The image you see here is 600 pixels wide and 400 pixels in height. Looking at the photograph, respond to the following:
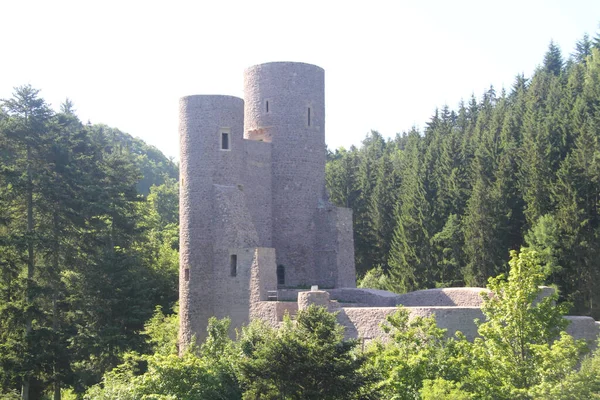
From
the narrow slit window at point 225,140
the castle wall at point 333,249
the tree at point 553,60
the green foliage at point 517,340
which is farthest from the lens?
the tree at point 553,60

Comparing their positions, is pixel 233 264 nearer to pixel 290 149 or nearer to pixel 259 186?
pixel 259 186

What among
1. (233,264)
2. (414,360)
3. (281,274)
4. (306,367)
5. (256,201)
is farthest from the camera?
(281,274)

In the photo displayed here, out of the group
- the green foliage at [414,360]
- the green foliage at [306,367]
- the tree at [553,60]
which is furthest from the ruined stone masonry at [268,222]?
the tree at [553,60]

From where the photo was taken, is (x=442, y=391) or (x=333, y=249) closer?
(x=442, y=391)

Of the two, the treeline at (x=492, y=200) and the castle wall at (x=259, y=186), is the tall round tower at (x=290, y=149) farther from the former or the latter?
the treeline at (x=492, y=200)

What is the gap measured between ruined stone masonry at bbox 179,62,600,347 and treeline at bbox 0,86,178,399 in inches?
206

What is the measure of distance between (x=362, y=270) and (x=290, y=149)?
20.4 meters

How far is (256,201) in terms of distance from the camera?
1346 inches

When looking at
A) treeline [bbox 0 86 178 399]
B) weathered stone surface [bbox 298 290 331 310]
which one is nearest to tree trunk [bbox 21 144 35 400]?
treeline [bbox 0 86 178 399]

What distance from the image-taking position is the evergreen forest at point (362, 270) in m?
19.8

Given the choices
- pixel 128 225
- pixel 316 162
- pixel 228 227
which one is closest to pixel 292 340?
pixel 228 227

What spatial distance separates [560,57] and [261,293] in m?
57.8

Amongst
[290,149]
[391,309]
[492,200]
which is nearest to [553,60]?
[492,200]

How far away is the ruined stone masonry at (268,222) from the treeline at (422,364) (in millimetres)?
4018
